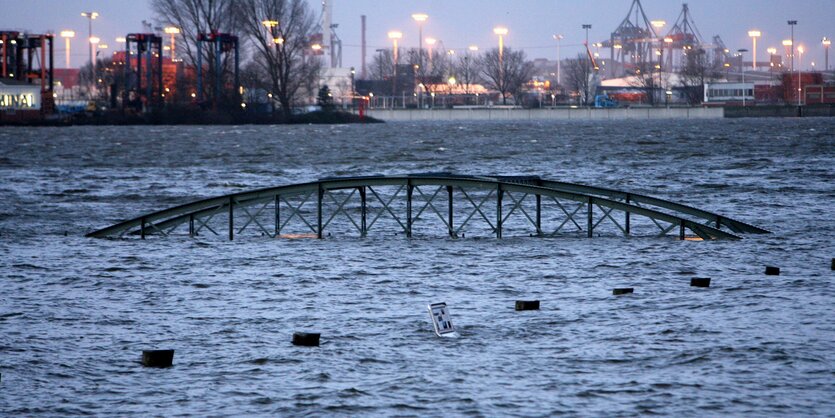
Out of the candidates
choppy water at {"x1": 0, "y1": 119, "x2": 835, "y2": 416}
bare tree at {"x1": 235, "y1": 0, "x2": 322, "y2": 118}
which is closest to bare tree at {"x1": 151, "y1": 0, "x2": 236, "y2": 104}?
bare tree at {"x1": 235, "y1": 0, "x2": 322, "y2": 118}

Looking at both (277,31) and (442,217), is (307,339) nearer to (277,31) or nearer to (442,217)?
(442,217)

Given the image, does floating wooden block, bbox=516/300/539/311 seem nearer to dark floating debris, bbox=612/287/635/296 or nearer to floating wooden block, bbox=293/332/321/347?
dark floating debris, bbox=612/287/635/296

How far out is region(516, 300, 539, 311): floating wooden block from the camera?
23750 mm

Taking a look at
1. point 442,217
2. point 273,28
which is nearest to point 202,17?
point 273,28

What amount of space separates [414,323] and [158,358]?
16.4ft

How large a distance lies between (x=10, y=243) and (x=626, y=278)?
1810cm

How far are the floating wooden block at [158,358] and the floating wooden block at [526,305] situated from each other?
274 inches

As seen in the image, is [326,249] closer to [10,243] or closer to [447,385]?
[10,243]

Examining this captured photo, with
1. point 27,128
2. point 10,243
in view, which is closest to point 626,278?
point 10,243

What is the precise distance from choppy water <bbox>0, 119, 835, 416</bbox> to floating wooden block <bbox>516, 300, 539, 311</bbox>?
0.29 metres

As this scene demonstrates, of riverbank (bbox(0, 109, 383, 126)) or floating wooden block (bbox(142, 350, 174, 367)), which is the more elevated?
riverbank (bbox(0, 109, 383, 126))

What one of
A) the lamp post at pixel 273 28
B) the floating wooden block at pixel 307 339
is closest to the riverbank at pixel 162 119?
the lamp post at pixel 273 28

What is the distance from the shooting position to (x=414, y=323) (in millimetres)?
22516

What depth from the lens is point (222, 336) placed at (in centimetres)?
2148
